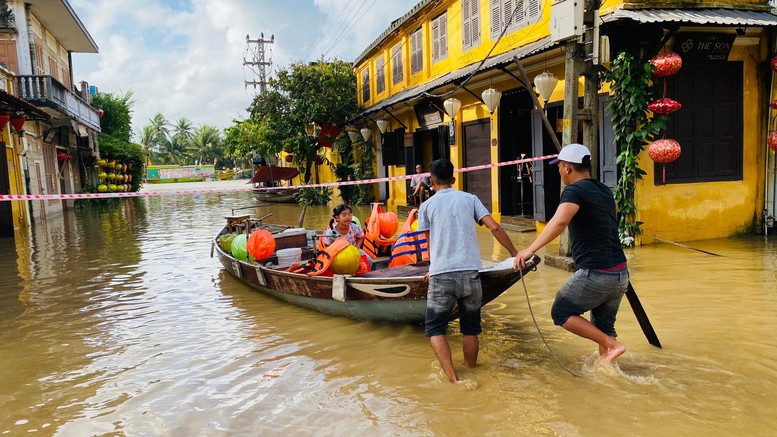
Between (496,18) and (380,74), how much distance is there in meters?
8.94

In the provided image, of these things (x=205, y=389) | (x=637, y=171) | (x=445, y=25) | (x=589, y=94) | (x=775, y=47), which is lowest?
(x=205, y=389)

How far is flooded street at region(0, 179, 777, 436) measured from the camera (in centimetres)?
400

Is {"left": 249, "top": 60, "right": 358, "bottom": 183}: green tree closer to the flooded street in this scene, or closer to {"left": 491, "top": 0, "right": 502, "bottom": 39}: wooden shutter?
{"left": 491, "top": 0, "right": 502, "bottom": 39}: wooden shutter

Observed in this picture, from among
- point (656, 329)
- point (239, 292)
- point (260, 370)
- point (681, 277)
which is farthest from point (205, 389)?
point (681, 277)

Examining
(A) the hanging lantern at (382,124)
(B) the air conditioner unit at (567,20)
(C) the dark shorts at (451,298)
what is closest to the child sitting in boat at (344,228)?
(C) the dark shorts at (451,298)

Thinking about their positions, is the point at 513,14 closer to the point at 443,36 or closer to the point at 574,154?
the point at 443,36

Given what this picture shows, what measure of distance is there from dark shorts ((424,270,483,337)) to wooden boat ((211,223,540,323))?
312 millimetres

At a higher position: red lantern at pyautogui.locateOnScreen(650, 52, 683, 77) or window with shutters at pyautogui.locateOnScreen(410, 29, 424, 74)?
window with shutters at pyautogui.locateOnScreen(410, 29, 424, 74)

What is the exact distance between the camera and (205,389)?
15.7ft

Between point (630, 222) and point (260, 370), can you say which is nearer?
point (260, 370)

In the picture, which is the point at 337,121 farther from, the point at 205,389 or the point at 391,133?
the point at 205,389

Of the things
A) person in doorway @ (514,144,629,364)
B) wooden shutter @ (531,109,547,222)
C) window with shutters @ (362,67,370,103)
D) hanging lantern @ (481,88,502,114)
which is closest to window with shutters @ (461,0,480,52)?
hanging lantern @ (481,88,502,114)

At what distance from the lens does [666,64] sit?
8570mm

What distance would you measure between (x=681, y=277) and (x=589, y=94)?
2757 millimetres
